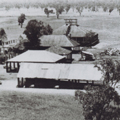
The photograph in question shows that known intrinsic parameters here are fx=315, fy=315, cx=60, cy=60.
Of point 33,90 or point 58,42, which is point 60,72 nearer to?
point 33,90

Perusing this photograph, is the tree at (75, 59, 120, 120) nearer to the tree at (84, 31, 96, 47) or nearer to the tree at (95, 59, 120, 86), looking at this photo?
the tree at (95, 59, 120, 86)

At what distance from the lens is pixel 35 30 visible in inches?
1515

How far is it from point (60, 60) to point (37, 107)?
11602 millimetres

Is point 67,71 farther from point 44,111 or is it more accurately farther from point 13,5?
point 13,5

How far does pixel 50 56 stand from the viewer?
33719mm

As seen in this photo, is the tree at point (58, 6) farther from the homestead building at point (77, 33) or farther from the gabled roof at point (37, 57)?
the gabled roof at point (37, 57)

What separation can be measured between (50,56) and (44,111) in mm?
11501

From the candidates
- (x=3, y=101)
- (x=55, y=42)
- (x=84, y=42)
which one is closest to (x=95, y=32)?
(x=84, y=42)

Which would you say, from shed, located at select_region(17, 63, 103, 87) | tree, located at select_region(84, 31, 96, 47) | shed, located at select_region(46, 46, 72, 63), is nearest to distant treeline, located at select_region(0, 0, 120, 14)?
tree, located at select_region(84, 31, 96, 47)

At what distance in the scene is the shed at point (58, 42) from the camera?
40.0 m

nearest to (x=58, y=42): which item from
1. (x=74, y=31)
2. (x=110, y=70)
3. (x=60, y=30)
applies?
(x=60, y=30)

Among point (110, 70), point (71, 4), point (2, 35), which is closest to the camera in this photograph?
point (110, 70)

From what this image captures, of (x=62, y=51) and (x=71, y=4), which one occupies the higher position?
(x=71, y=4)

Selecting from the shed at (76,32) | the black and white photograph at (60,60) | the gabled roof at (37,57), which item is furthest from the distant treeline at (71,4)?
the shed at (76,32)
